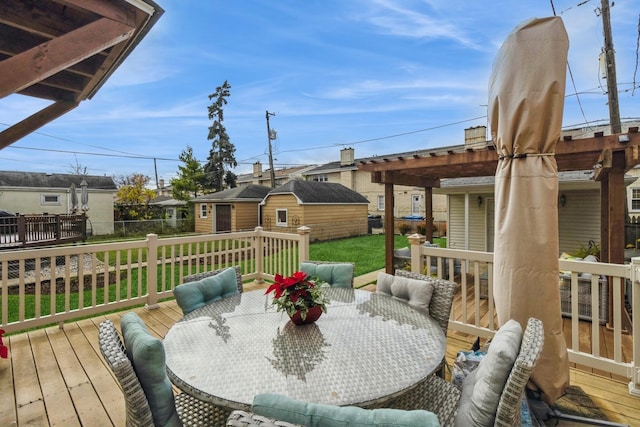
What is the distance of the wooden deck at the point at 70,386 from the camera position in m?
2.16

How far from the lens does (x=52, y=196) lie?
63.7ft

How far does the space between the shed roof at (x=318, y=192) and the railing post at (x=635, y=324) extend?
1348 centimetres

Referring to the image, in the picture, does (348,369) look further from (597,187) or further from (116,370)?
(597,187)

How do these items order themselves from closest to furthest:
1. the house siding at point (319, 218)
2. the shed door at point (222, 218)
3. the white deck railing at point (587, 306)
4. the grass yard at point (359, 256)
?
the white deck railing at point (587, 306)
the grass yard at point (359, 256)
the house siding at point (319, 218)
the shed door at point (222, 218)

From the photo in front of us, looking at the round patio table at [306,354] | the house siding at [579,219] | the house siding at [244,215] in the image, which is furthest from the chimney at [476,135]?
the round patio table at [306,354]

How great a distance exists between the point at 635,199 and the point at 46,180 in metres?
32.4

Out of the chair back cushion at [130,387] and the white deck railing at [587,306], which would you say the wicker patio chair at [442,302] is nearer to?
the white deck railing at [587,306]

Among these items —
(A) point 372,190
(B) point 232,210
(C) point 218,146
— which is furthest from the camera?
(C) point 218,146

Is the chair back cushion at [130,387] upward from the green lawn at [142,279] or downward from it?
upward

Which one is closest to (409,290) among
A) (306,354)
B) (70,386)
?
(306,354)

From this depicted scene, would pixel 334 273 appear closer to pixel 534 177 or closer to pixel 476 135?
pixel 534 177

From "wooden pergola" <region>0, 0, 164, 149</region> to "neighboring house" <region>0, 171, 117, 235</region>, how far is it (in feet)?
59.1

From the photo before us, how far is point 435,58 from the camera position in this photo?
8.58 meters

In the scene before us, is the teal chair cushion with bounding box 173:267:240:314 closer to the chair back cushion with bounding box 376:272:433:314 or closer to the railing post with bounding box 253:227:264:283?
the chair back cushion with bounding box 376:272:433:314
